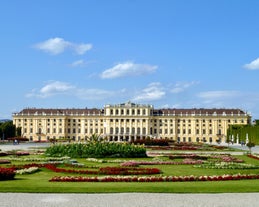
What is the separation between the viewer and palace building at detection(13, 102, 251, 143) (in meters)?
107

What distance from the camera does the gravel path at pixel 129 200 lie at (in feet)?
32.2

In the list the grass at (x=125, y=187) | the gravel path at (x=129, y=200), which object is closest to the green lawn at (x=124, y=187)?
the grass at (x=125, y=187)

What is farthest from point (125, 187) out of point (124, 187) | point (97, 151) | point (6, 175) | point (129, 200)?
point (97, 151)

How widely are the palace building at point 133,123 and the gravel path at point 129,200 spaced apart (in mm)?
94949

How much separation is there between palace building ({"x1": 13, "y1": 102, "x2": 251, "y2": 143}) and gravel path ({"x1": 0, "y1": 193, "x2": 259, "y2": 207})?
9495 centimetres

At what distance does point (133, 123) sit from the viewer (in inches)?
4245

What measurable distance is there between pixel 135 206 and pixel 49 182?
4.51 m

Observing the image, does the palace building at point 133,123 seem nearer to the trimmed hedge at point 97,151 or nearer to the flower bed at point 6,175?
the trimmed hedge at point 97,151

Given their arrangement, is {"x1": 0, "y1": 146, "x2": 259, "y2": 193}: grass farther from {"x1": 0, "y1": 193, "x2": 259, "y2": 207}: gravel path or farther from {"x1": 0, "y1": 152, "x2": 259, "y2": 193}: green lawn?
{"x1": 0, "y1": 193, "x2": 259, "y2": 207}: gravel path

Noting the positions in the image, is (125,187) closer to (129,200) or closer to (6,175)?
(129,200)

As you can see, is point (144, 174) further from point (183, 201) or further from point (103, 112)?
point (103, 112)

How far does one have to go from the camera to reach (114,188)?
11.9 metres

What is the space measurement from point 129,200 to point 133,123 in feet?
320

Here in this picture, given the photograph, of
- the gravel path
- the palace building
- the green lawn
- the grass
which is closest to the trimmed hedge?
the green lawn
